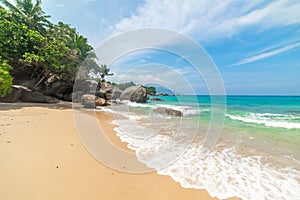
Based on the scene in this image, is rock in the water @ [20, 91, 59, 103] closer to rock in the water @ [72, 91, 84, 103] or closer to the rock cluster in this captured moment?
the rock cluster

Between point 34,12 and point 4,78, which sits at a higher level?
point 34,12

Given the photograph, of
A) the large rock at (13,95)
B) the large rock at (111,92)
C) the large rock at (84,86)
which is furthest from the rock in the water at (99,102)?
the large rock at (13,95)

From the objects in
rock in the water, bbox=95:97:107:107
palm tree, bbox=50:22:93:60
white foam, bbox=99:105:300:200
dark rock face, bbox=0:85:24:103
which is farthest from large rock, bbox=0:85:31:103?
white foam, bbox=99:105:300:200

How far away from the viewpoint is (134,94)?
23000mm

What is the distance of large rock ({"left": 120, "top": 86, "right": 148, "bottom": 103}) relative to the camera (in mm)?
22234

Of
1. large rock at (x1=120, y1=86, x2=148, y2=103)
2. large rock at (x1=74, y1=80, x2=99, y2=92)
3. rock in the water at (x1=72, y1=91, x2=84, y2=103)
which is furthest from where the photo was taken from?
large rock at (x1=120, y1=86, x2=148, y2=103)

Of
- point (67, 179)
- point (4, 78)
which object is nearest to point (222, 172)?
point (67, 179)

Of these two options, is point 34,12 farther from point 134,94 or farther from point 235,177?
point 235,177

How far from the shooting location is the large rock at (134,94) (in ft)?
72.9

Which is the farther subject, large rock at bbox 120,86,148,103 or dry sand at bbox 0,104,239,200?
large rock at bbox 120,86,148,103

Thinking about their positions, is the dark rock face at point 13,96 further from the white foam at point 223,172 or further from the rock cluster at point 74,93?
the white foam at point 223,172

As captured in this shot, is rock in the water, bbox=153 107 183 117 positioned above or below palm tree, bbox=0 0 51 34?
below

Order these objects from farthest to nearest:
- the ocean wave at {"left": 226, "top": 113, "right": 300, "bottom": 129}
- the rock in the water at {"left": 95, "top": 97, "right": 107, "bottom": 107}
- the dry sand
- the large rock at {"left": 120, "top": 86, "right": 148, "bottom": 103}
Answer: the large rock at {"left": 120, "top": 86, "right": 148, "bottom": 103}, the rock in the water at {"left": 95, "top": 97, "right": 107, "bottom": 107}, the ocean wave at {"left": 226, "top": 113, "right": 300, "bottom": 129}, the dry sand

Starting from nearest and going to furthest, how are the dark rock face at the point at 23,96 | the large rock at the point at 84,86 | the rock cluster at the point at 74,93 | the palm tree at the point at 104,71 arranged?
the dark rock face at the point at 23,96
the rock cluster at the point at 74,93
the large rock at the point at 84,86
the palm tree at the point at 104,71
